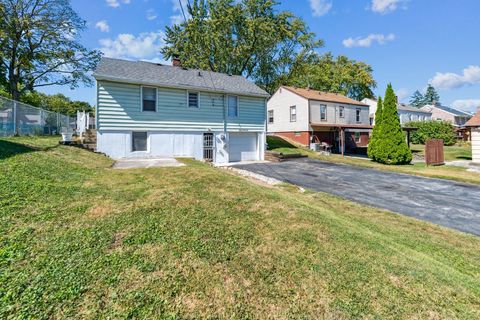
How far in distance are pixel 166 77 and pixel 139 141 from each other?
4.23m

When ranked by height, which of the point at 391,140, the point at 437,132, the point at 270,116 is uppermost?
the point at 270,116

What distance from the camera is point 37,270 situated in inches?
102

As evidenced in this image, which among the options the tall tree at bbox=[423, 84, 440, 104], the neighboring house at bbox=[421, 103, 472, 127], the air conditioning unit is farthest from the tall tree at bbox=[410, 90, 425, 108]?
the air conditioning unit

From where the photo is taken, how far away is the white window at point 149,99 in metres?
13.3

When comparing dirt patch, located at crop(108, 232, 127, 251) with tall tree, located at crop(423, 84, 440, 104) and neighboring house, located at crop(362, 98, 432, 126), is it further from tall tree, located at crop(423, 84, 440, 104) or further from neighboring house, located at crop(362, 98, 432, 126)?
tall tree, located at crop(423, 84, 440, 104)

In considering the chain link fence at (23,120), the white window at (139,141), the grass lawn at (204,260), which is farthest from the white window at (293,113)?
the grass lawn at (204,260)

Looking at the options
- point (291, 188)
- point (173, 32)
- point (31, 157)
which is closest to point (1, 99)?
point (31, 157)

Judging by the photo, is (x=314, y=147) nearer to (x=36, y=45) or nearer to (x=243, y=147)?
(x=243, y=147)

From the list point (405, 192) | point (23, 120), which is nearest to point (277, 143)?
point (405, 192)

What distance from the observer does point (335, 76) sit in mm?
40938

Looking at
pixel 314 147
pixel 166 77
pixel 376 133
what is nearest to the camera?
pixel 166 77

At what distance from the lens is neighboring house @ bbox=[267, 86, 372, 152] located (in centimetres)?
2385

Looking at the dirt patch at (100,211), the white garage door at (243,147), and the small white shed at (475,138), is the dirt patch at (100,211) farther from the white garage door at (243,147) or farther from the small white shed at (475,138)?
the small white shed at (475,138)

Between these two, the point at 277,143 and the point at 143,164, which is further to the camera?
the point at 277,143
